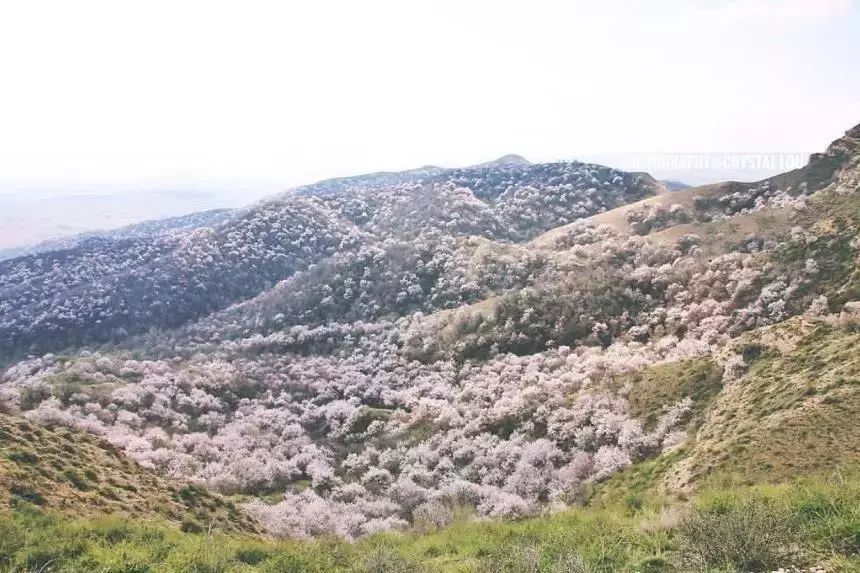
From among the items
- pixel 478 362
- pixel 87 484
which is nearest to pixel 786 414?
pixel 87 484

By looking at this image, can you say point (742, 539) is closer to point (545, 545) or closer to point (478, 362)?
point (545, 545)

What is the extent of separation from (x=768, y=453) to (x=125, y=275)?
479 ft

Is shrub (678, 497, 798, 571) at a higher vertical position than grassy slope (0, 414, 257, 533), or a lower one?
higher

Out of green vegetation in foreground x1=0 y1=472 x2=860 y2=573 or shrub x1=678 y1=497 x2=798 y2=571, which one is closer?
shrub x1=678 y1=497 x2=798 y2=571

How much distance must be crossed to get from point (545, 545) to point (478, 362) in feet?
195

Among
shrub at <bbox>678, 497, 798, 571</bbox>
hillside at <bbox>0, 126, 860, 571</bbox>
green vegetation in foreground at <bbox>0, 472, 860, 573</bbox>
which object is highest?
shrub at <bbox>678, 497, 798, 571</bbox>

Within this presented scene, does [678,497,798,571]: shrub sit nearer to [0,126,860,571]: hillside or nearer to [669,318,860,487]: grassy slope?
[0,126,860,571]: hillside

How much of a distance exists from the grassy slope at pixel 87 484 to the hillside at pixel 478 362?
12.1ft

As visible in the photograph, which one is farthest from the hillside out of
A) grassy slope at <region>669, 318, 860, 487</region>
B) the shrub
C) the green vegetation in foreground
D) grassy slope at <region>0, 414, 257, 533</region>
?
grassy slope at <region>0, 414, 257, 533</region>

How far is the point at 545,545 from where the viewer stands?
10820mm

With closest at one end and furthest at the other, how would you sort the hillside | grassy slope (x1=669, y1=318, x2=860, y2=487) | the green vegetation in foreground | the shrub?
1. the shrub
2. the green vegetation in foreground
3. grassy slope (x1=669, y1=318, x2=860, y2=487)
4. the hillside

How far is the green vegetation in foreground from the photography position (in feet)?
28.4

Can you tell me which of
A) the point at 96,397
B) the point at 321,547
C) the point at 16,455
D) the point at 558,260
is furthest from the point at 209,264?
the point at 321,547

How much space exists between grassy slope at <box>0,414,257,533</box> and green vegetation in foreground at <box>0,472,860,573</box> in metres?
2.59
